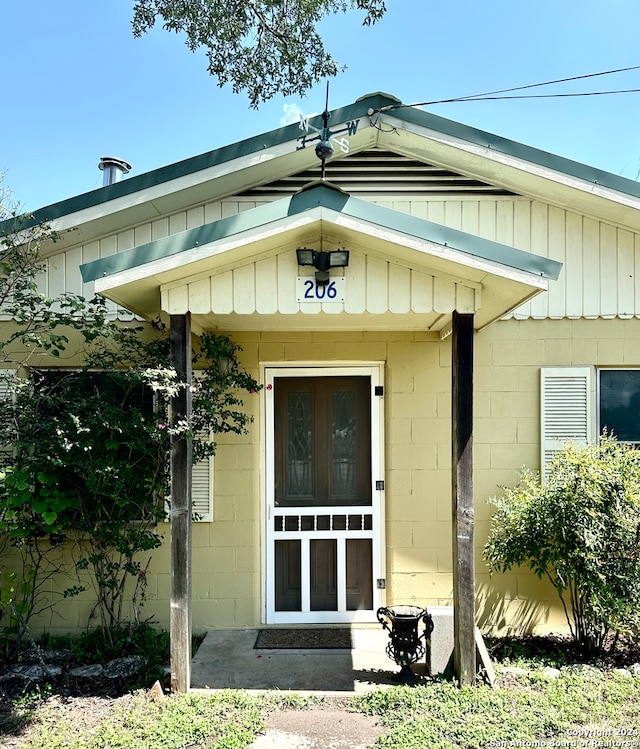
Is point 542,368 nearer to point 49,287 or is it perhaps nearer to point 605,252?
point 605,252

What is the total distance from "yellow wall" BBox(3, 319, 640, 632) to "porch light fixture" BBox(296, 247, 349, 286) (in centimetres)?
143

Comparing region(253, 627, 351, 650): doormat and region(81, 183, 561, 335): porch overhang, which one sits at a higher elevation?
region(81, 183, 561, 335): porch overhang

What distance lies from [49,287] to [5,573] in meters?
2.47

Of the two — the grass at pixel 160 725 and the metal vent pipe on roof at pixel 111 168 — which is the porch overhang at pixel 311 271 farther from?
the metal vent pipe on roof at pixel 111 168

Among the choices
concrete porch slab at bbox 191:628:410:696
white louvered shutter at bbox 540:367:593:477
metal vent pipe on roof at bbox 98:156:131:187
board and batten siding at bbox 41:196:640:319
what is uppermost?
metal vent pipe on roof at bbox 98:156:131:187

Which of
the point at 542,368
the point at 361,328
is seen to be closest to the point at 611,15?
the point at 542,368

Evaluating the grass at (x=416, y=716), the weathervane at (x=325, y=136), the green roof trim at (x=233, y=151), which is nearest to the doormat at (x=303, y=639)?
the grass at (x=416, y=716)

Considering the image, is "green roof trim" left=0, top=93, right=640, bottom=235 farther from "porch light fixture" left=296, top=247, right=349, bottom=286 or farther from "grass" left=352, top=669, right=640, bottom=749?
"grass" left=352, top=669, right=640, bottom=749

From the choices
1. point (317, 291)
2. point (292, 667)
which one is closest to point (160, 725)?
point (292, 667)

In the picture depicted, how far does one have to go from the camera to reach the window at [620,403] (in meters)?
5.07

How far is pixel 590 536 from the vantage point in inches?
162

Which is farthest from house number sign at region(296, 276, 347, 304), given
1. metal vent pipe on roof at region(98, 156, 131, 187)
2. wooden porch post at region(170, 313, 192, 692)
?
metal vent pipe on roof at region(98, 156, 131, 187)

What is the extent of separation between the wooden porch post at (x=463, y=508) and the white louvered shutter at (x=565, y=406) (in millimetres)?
1521

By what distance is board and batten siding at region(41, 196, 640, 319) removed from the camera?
16.5 ft
